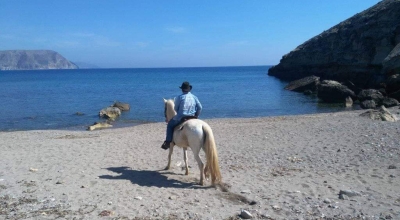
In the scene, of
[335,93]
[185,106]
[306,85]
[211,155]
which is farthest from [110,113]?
[306,85]

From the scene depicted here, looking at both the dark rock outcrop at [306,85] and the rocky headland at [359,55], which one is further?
the dark rock outcrop at [306,85]

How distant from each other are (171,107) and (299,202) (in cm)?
414

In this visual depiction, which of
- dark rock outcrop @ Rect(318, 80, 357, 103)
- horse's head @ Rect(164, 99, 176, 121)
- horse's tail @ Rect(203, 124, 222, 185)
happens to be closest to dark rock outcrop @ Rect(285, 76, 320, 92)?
dark rock outcrop @ Rect(318, 80, 357, 103)

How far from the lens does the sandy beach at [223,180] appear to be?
6.48 meters

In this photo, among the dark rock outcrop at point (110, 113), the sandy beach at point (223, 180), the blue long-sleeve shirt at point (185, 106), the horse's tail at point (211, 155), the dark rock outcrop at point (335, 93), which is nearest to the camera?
the sandy beach at point (223, 180)

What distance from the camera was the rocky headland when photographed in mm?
35500

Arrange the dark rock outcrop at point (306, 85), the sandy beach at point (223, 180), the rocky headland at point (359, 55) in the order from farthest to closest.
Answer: the dark rock outcrop at point (306, 85)
the rocky headland at point (359, 55)
the sandy beach at point (223, 180)

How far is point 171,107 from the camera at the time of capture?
31.0 feet

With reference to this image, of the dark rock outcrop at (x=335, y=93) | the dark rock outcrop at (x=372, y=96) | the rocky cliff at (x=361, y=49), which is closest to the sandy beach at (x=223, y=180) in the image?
the dark rock outcrop at (x=372, y=96)

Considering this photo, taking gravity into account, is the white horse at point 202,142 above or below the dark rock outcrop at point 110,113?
above

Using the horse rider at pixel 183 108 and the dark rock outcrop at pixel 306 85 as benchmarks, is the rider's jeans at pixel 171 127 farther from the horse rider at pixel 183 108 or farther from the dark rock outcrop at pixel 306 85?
the dark rock outcrop at pixel 306 85

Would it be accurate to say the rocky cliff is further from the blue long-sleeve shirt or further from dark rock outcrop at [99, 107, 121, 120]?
the blue long-sleeve shirt

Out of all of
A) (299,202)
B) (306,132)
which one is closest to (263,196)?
(299,202)

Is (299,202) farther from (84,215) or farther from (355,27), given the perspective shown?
(355,27)
